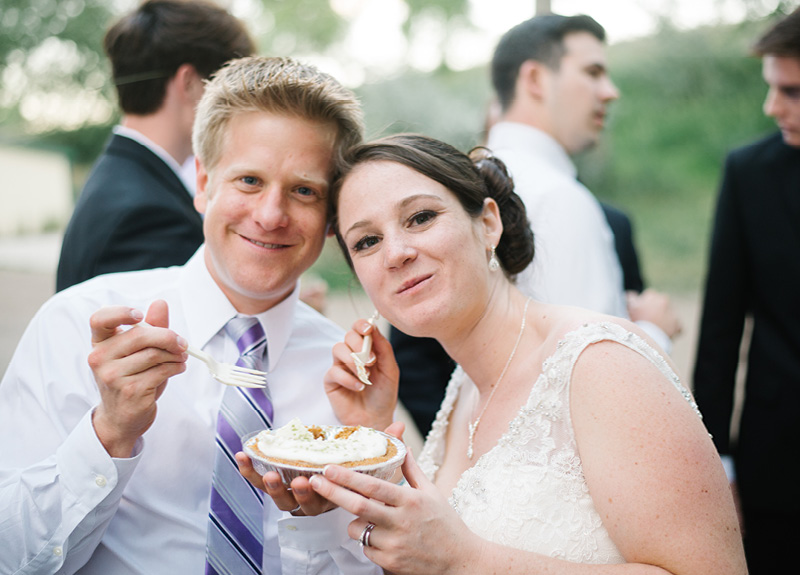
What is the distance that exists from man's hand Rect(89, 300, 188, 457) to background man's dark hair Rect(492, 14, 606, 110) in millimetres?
2569

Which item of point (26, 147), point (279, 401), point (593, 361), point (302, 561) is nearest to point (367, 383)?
point (279, 401)

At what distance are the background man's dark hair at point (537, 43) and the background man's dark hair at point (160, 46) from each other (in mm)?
1426

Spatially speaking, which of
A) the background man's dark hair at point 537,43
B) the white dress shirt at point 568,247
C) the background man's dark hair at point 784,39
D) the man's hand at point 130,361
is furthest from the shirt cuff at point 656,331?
the man's hand at point 130,361

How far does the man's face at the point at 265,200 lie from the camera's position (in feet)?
7.47

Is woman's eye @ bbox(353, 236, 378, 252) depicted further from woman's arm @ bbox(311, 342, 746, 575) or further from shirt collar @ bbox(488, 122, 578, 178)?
shirt collar @ bbox(488, 122, 578, 178)

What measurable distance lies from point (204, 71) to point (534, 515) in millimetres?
2562

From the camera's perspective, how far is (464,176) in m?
2.36

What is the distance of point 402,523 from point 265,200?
1169mm

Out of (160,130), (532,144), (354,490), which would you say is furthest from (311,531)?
(532,144)

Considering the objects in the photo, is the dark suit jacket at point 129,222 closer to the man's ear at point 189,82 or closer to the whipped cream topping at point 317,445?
the man's ear at point 189,82

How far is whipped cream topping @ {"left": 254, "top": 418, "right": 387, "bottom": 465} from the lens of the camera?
168 cm

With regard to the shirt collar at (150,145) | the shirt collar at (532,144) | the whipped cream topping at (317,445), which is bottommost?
the whipped cream topping at (317,445)

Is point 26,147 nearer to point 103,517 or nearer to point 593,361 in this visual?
point 103,517

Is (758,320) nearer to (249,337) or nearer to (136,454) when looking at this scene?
(249,337)
